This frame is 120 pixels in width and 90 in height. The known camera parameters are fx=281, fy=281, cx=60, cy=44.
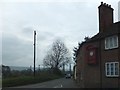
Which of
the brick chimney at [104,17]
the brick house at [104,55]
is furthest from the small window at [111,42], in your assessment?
the brick chimney at [104,17]

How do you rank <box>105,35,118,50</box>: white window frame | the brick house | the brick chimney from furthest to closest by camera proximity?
the brick chimney → <box>105,35,118,50</box>: white window frame → the brick house

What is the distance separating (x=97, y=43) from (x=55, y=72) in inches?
2777

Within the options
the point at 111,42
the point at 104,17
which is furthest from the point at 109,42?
the point at 104,17

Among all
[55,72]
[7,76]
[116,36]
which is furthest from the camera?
[55,72]

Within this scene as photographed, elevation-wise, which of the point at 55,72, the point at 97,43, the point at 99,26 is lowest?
the point at 55,72

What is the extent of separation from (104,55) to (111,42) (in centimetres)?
167

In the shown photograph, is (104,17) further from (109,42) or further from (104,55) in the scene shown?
(104,55)

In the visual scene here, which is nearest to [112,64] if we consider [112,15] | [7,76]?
[112,15]

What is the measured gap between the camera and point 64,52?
104 m

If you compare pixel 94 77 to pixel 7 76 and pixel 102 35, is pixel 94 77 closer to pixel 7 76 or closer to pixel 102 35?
pixel 102 35

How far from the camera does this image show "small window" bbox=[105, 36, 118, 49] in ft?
90.1

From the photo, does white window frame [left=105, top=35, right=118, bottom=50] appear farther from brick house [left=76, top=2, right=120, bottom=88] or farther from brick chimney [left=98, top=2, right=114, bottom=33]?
brick chimney [left=98, top=2, right=114, bottom=33]

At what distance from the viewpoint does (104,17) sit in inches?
1283

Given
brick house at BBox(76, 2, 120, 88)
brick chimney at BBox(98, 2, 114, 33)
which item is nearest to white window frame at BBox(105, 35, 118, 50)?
brick house at BBox(76, 2, 120, 88)
